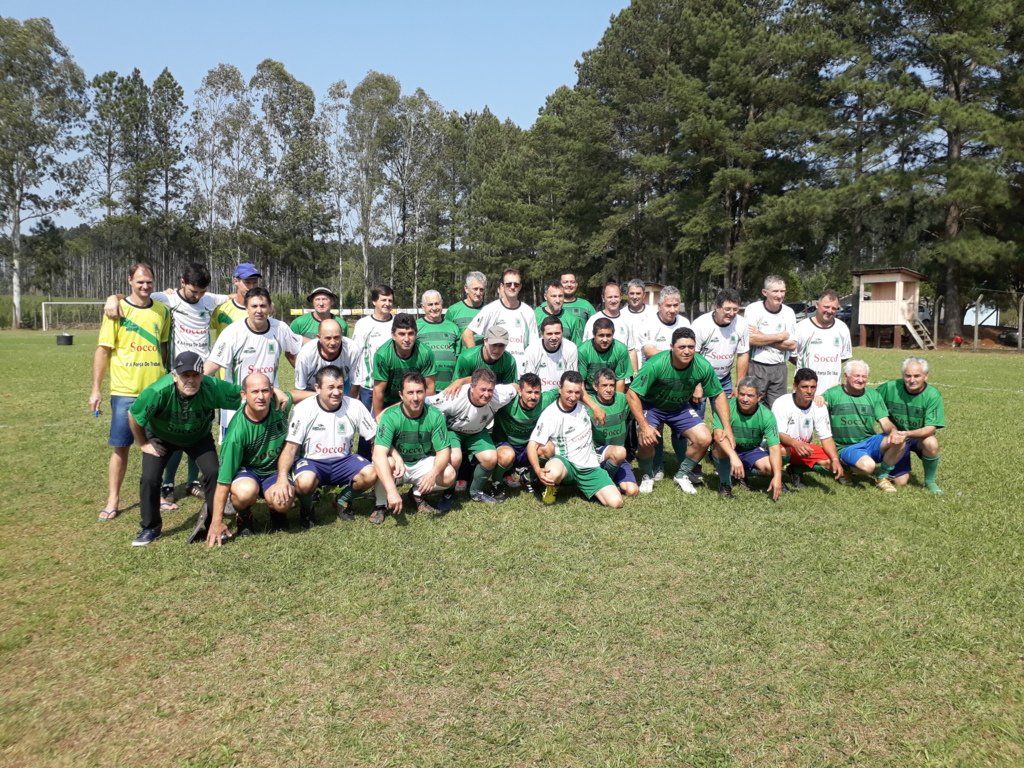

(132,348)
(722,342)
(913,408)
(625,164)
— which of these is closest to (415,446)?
(132,348)

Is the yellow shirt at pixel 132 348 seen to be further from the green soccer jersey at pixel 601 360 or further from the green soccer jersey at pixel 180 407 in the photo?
the green soccer jersey at pixel 601 360

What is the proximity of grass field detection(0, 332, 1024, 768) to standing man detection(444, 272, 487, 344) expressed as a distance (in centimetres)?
231

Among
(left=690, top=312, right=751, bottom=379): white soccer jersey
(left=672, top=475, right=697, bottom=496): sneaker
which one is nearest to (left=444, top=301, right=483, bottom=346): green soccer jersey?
(left=690, top=312, right=751, bottom=379): white soccer jersey

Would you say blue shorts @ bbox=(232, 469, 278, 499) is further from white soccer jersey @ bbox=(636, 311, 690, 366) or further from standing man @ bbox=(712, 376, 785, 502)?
white soccer jersey @ bbox=(636, 311, 690, 366)

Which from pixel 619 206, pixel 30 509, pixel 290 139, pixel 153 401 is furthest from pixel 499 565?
pixel 290 139

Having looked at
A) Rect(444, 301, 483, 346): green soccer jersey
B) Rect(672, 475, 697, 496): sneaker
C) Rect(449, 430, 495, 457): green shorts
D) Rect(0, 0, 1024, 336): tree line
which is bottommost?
Rect(672, 475, 697, 496): sneaker

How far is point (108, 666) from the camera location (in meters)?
3.36

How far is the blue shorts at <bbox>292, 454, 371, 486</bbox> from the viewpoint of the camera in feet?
18.1

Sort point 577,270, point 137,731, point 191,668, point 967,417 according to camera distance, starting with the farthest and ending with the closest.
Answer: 1. point 577,270
2. point 967,417
3. point 191,668
4. point 137,731

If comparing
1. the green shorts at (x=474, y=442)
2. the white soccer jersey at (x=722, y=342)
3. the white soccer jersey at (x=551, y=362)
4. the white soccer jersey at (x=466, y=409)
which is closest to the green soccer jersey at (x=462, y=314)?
the white soccer jersey at (x=551, y=362)

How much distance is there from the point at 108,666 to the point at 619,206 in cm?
4058

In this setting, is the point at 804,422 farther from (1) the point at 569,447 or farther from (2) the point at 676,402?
(1) the point at 569,447

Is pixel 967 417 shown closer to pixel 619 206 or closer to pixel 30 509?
pixel 30 509

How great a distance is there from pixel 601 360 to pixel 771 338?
1.94 meters
